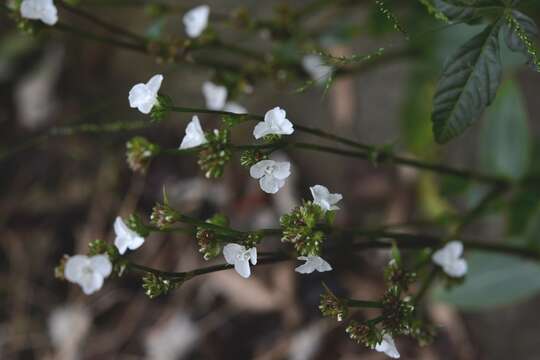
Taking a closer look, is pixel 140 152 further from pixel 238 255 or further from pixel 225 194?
pixel 225 194

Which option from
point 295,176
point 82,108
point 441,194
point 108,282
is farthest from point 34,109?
point 441,194

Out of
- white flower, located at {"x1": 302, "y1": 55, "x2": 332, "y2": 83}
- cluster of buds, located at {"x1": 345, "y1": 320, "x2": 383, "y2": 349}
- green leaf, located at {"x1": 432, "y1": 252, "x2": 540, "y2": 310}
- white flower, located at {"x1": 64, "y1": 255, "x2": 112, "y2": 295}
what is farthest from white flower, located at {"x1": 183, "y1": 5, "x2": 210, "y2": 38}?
green leaf, located at {"x1": 432, "y1": 252, "x2": 540, "y2": 310}

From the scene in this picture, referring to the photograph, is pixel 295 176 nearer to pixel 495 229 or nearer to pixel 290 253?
pixel 495 229

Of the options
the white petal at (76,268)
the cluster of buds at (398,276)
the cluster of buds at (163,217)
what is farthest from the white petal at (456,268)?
the white petal at (76,268)

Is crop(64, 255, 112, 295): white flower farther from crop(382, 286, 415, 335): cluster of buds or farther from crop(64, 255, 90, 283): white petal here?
crop(382, 286, 415, 335): cluster of buds

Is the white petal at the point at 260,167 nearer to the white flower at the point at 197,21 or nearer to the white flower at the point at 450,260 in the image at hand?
the white flower at the point at 450,260

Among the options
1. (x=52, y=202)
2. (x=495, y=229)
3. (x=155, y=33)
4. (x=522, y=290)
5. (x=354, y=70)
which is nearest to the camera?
(x=155, y=33)
